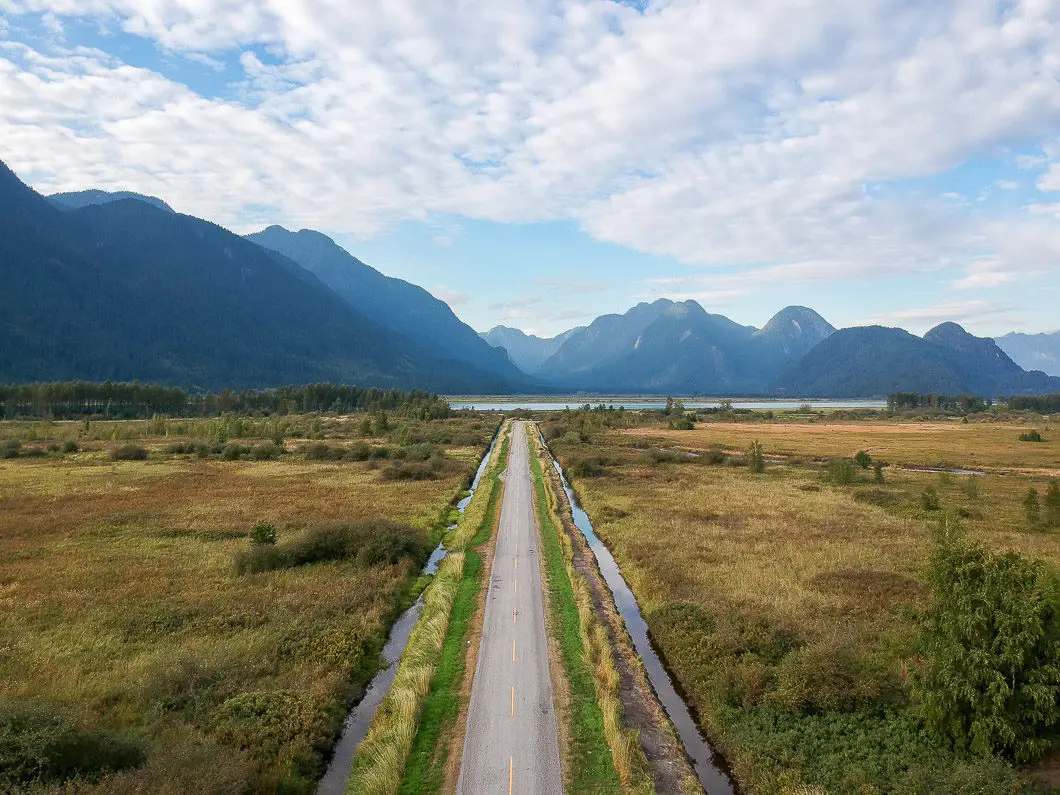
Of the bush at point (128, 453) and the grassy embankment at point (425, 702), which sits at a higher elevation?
the grassy embankment at point (425, 702)

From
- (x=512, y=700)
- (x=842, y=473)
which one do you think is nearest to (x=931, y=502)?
(x=842, y=473)

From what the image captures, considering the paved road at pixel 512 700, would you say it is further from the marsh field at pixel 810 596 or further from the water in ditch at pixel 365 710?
the marsh field at pixel 810 596

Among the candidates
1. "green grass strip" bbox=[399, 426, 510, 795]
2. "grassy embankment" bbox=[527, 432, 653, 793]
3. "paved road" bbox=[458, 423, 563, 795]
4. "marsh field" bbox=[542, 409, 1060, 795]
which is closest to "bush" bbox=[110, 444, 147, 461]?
"marsh field" bbox=[542, 409, 1060, 795]

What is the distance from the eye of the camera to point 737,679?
74.6ft

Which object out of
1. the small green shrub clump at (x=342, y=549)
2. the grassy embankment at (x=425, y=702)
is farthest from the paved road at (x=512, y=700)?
the small green shrub clump at (x=342, y=549)

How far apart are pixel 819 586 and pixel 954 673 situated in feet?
54.7

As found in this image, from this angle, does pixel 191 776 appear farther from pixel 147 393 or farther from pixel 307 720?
pixel 147 393

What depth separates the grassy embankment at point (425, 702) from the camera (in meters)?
17.5

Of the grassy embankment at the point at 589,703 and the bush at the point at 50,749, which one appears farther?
the grassy embankment at the point at 589,703

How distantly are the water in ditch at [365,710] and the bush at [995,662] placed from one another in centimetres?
1885

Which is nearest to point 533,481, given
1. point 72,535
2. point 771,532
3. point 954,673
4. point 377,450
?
point 771,532

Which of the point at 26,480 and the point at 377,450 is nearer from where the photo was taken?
the point at 26,480

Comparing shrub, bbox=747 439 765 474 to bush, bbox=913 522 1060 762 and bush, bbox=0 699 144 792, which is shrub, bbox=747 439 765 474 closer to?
bush, bbox=913 522 1060 762

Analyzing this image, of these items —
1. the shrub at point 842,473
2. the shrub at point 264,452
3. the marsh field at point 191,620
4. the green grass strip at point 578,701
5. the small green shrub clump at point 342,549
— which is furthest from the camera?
the shrub at point 264,452
